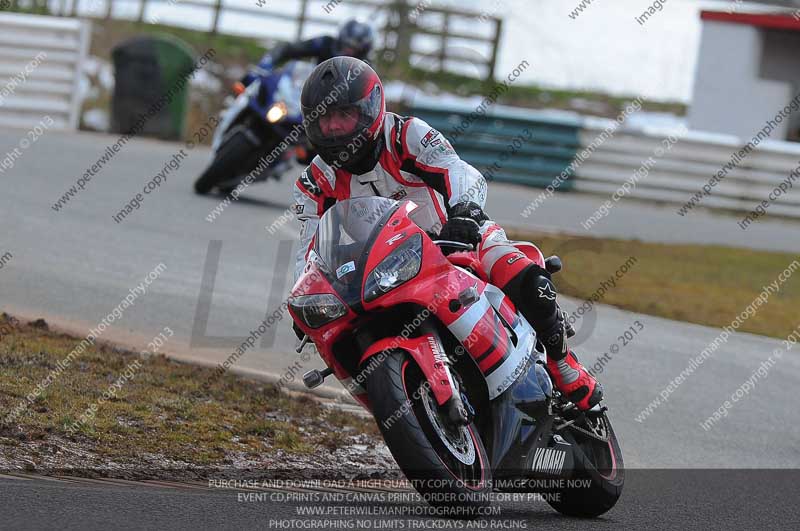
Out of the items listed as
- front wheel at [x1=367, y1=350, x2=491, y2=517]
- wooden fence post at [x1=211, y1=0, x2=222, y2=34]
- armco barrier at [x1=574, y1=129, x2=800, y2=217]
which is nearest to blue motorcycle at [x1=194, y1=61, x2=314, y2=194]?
armco barrier at [x1=574, y1=129, x2=800, y2=217]

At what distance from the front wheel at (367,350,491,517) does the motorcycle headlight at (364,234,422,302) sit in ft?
0.77

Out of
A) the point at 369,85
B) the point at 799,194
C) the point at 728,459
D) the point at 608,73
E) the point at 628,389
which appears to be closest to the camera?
the point at 369,85

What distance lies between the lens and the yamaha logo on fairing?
539 cm

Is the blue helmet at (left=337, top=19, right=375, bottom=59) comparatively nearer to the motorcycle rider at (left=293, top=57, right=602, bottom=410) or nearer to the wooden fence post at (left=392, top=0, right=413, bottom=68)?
the motorcycle rider at (left=293, top=57, right=602, bottom=410)

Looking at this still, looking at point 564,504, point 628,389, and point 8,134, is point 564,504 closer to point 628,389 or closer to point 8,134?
point 628,389

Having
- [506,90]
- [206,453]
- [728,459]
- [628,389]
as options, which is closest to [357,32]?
[628,389]

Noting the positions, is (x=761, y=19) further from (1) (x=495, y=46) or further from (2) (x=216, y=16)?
(2) (x=216, y=16)

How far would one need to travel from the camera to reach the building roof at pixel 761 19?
2598 centimetres

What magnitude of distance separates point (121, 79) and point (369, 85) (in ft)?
52.4

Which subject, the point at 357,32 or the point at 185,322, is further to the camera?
the point at 357,32

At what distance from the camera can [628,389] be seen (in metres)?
8.70

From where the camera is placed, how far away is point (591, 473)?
5621 millimetres

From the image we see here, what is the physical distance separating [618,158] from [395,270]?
16.1m

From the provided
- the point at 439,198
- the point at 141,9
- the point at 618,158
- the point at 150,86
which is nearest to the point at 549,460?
the point at 439,198
